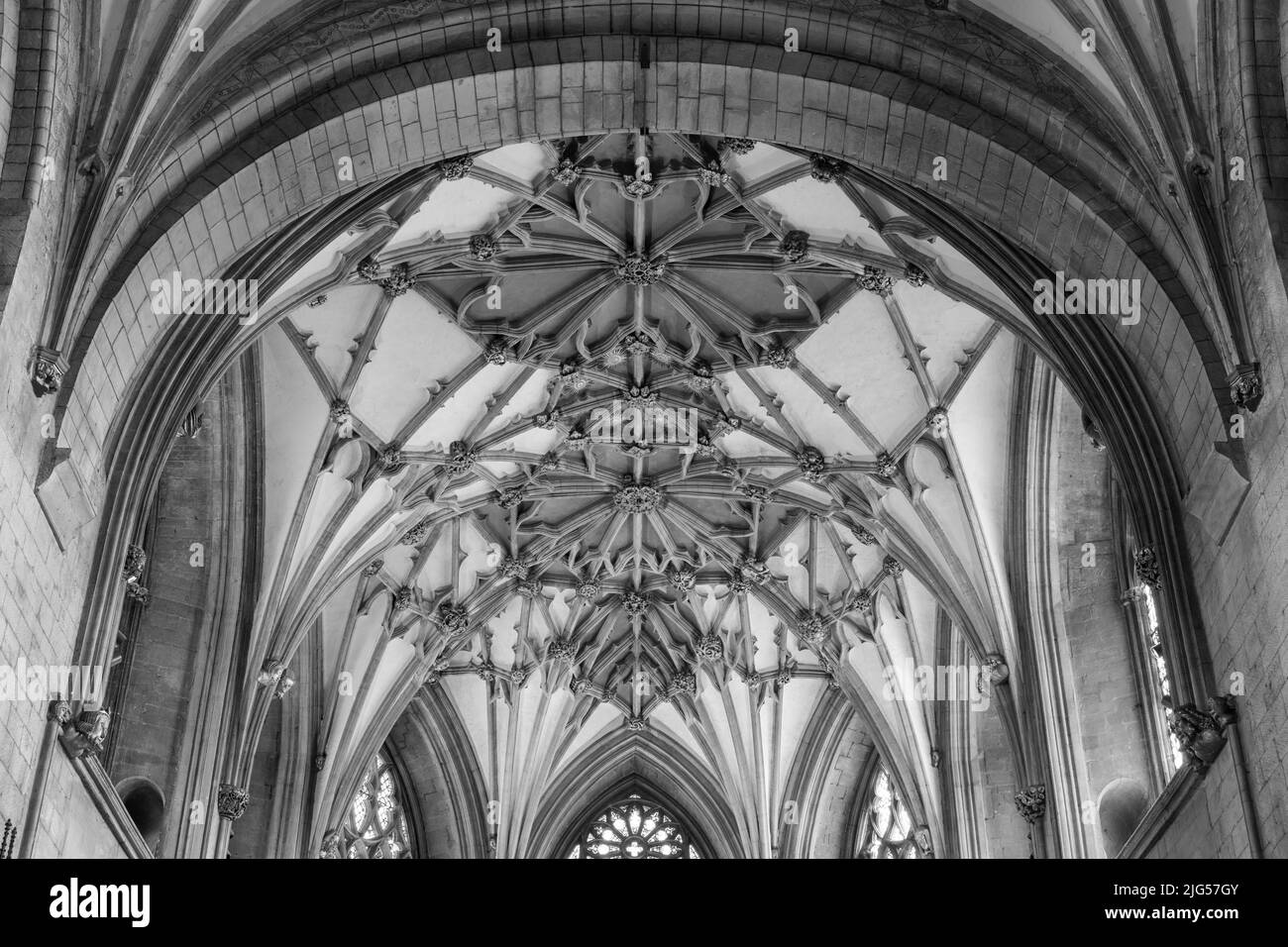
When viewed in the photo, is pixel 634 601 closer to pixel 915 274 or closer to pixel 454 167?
pixel 915 274

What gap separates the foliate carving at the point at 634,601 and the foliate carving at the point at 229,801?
9306 millimetres

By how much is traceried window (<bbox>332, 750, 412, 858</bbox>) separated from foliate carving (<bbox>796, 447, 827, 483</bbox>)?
348 inches

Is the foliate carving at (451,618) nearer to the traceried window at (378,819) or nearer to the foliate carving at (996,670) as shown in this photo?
the traceried window at (378,819)

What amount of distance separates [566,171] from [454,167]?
1624 millimetres

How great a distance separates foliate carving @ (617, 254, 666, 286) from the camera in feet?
61.7

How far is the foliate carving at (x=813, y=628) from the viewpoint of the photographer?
80.3ft

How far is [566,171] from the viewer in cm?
1716

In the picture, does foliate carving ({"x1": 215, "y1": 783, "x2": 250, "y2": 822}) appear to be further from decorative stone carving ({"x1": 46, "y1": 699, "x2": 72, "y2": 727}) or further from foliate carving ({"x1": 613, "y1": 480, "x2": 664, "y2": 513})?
foliate carving ({"x1": 613, "y1": 480, "x2": 664, "y2": 513})

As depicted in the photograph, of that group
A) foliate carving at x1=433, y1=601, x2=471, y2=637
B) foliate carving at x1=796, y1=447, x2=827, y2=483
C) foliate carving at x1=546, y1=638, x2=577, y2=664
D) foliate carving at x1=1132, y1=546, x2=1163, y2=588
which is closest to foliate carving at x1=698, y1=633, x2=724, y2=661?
foliate carving at x1=546, y1=638, x2=577, y2=664
